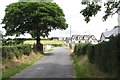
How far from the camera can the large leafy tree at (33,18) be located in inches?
2456

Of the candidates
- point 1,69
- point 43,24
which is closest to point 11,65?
point 1,69

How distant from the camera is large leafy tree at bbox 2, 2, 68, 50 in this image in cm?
6238

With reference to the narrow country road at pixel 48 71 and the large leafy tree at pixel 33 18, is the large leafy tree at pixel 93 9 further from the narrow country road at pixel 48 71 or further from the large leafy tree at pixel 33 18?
the large leafy tree at pixel 33 18

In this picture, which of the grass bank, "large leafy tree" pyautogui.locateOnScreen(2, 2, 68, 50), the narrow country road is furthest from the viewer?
"large leafy tree" pyautogui.locateOnScreen(2, 2, 68, 50)

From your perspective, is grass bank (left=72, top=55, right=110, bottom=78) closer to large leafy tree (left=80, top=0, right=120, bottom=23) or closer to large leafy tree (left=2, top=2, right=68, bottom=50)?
large leafy tree (left=80, top=0, right=120, bottom=23)

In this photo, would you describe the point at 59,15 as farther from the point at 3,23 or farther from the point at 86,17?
the point at 86,17

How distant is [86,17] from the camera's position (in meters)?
22.7

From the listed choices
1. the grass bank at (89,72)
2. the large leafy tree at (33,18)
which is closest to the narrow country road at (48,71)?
the grass bank at (89,72)

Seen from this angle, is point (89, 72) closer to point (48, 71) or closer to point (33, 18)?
point (48, 71)

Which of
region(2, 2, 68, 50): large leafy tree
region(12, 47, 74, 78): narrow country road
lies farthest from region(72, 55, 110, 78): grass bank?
region(2, 2, 68, 50): large leafy tree

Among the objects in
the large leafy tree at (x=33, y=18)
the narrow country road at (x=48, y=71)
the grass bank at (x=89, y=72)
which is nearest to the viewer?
the grass bank at (x=89, y=72)

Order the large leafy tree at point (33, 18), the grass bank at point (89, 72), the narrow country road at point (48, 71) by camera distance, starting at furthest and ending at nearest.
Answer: the large leafy tree at point (33, 18), the narrow country road at point (48, 71), the grass bank at point (89, 72)

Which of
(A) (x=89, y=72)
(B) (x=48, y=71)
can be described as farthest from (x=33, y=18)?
(A) (x=89, y=72)

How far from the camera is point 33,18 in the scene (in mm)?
63312
